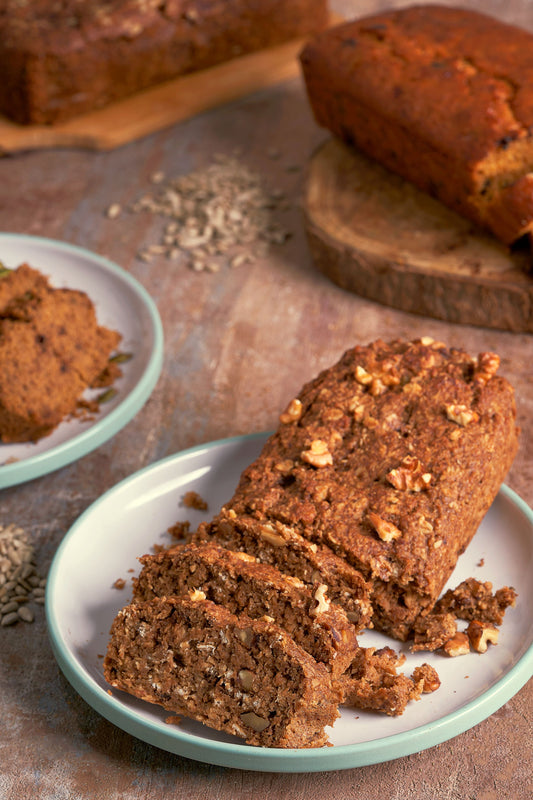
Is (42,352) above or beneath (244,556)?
beneath

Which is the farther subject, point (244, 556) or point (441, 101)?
point (441, 101)

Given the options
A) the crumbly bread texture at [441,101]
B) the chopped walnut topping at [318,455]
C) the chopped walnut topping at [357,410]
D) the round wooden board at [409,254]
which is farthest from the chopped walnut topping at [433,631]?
the crumbly bread texture at [441,101]

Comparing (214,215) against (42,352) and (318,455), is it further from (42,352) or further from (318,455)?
(318,455)

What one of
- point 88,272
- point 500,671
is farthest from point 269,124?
point 500,671

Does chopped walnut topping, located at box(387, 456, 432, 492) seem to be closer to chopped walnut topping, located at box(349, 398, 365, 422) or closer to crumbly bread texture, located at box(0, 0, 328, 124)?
chopped walnut topping, located at box(349, 398, 365, 422)

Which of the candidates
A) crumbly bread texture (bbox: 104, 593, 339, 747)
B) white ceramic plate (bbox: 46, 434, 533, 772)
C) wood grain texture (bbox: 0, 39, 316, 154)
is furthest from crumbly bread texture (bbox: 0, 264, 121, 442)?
wood grain texture (bbox: 0, 39, 316, 154)

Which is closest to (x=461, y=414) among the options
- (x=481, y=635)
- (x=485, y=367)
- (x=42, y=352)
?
(x=485, y=367)

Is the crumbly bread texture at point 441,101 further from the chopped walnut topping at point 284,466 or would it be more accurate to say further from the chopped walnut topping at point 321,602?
the chopped walnut topping at point 321,602
